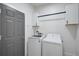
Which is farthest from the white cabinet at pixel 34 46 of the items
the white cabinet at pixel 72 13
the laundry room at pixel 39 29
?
the white cabinet at pixel 72 13

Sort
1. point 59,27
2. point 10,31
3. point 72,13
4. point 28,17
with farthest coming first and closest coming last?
point 28,17, point 59,27, point 72,13, point 10,31

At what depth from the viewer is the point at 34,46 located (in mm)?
2457

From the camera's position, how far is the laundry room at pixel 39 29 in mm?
1686

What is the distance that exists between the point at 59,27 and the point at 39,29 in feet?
2.29

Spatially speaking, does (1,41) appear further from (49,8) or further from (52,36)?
(49,8)

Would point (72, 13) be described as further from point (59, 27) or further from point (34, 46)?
point (34, 46)

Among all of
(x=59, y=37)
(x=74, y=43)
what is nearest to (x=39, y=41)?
(x=59, y=37)

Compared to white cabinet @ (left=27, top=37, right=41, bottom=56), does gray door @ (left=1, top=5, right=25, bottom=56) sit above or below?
above

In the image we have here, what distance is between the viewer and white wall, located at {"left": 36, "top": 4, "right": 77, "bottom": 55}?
2.16 m

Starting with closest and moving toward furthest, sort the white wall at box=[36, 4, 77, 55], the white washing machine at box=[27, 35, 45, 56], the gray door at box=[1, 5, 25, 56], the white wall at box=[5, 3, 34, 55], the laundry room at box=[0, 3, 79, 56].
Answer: the gray door at box=[1, 5, 25, 56], the laundry room at box=[0, 3, 79, 56], the white wall at box=[36, 4, 77, 55], the white washing machine at box=[27, 35, 45, 56], the white wall at box=[5, 3, 34, 55]

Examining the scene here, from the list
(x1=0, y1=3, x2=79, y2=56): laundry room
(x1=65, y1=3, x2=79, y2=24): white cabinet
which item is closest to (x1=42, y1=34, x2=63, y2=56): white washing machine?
(x1=0, y1=3, x2=79, y2=56): laundry room

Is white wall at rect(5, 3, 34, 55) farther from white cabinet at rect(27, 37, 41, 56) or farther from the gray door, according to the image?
the gray door

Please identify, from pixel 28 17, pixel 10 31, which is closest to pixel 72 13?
pixel 28 17

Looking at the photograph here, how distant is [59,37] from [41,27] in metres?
0.71
